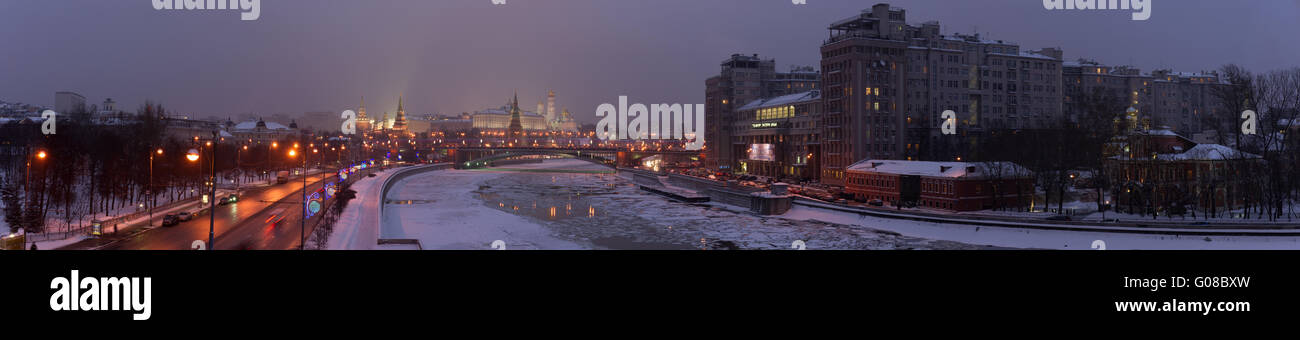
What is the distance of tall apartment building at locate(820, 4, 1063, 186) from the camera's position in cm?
5841

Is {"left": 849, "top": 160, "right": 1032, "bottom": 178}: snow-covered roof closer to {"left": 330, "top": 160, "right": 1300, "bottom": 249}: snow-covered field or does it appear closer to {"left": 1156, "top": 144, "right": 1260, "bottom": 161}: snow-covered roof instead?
{"left": 330, "top": 160, "right": 1300, "bottom": 249}: snow-covered field

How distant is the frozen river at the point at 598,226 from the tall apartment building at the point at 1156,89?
60.1 meters

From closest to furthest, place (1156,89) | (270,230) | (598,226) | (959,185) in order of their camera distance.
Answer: (270,230) < (598,226) < (959,185) < (1156,89)

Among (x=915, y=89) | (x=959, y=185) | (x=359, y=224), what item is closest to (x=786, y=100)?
(x=915, y=89)

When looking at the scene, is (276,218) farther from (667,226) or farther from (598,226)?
(667,226)

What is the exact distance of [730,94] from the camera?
9450cm

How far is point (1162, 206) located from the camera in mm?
37750

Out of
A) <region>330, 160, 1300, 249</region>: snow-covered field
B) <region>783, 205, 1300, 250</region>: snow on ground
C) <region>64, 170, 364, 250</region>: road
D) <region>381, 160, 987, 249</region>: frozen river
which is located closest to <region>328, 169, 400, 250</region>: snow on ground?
<region>330, 160, 1300, 249</region>: snow-covered field

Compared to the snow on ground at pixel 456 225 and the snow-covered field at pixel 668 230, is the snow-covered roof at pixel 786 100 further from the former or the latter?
the snow on ground at pixel 456 225

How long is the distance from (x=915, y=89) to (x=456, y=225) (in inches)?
1882

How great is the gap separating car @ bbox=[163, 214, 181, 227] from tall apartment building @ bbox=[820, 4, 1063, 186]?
4655cm

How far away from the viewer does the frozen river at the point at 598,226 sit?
31.7 m

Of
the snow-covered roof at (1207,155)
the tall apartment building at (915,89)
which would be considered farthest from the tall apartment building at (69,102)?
the snow-covered roof at (1207,155)
